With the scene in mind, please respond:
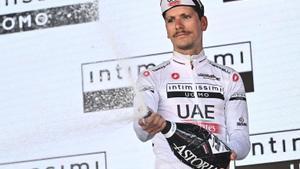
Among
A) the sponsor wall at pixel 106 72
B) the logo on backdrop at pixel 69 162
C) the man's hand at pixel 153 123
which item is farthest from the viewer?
the logo on backdrop at pixel 69 162

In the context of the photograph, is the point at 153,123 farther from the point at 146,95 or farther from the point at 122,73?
the point at 122,73

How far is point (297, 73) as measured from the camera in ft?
9.52

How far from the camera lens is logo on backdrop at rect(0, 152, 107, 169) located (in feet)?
9.91

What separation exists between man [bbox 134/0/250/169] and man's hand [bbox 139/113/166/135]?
0.10m

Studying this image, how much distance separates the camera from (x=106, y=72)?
10.1ft

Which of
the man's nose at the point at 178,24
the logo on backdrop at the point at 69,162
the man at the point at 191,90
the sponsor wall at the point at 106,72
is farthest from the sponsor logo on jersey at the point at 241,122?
the logo on backdrop at the point at 69,162

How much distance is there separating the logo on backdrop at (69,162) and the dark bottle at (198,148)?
0.65 metres

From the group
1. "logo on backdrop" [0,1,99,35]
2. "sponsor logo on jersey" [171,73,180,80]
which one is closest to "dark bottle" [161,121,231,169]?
"sponsor logo on jersey" [171,73,180,80]

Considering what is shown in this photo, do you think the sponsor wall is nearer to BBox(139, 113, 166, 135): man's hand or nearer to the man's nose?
the man's nose

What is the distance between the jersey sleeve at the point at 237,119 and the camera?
7.97ft

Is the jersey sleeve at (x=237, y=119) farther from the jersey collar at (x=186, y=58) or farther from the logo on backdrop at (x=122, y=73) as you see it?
the logo on backdrop at (x=122, y=73)

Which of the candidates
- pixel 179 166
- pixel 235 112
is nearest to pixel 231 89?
pixel 235 112

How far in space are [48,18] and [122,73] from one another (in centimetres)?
32

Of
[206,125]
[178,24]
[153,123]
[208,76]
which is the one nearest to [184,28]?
[178,24]
